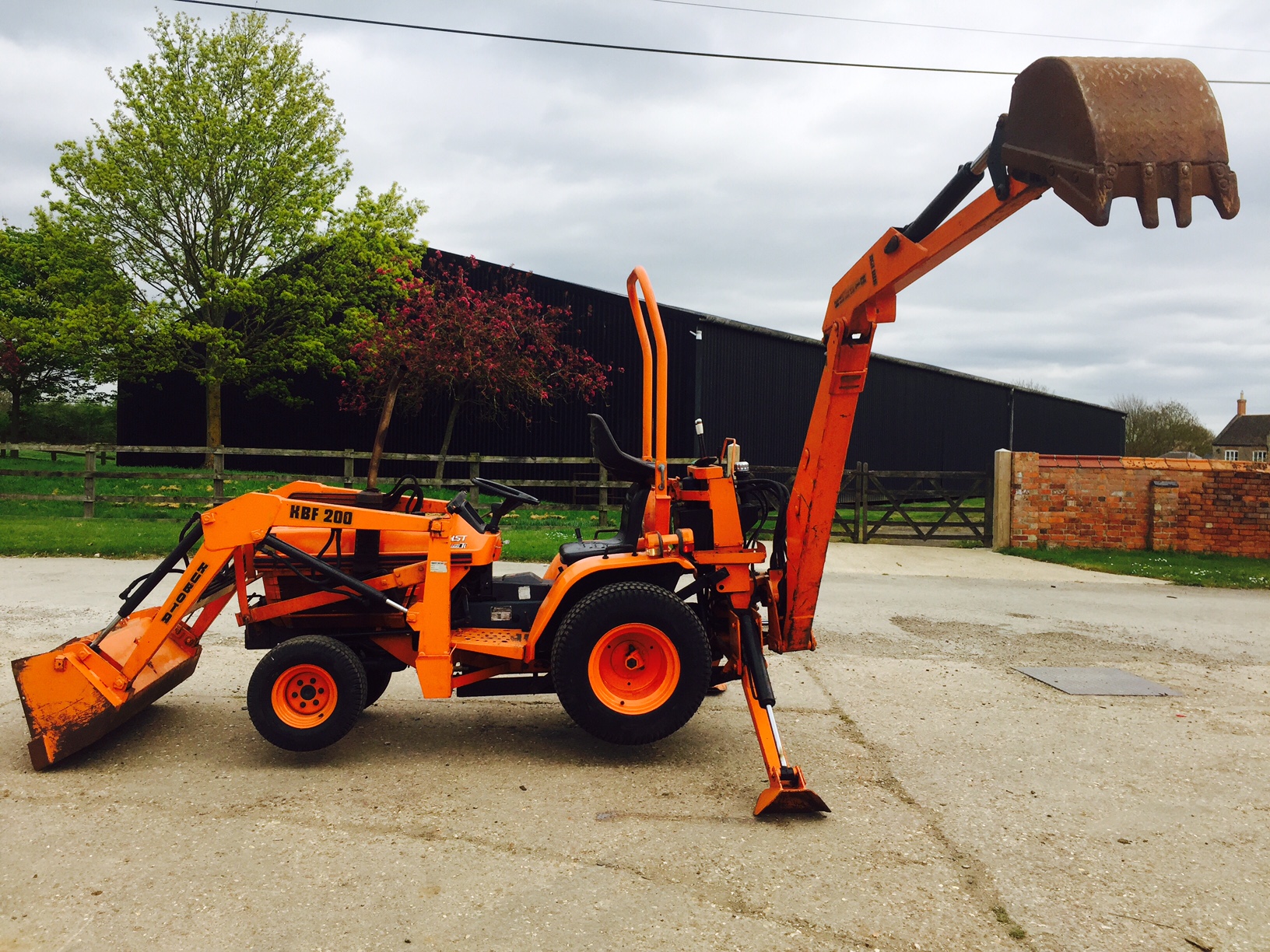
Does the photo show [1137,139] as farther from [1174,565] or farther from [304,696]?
[1174,565]

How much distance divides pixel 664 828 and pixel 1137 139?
10.6ft

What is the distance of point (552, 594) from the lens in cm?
458

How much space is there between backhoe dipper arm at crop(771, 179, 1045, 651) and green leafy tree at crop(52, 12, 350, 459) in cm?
1835

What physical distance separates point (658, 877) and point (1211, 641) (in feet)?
22.6

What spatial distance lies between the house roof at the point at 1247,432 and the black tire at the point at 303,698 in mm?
100934

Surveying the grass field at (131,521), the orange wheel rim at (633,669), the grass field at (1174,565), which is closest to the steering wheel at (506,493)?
the orange wheel rim at (633,669)

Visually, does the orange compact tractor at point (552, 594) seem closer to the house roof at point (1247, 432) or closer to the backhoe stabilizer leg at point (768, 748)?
the backhoe stabilizer leg at point (768, 748)

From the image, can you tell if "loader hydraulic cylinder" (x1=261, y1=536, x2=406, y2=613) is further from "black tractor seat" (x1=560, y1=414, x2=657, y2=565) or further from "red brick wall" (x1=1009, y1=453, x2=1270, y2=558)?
"red brick wall" (x1=1009, y1=453, x2=1270, y2=558)

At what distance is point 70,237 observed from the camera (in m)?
20.8

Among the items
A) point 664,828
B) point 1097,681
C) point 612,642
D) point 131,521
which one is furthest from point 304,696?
point 131,521

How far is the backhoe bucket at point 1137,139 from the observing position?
3.22m

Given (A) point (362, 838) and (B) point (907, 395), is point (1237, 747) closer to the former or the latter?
(A) point (362, 838)

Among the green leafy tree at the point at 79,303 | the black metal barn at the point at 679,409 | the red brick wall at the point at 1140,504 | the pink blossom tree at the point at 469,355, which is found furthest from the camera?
the green leafy tree at the point at 79,303

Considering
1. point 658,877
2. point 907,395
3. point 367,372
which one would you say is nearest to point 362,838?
point 658,877
